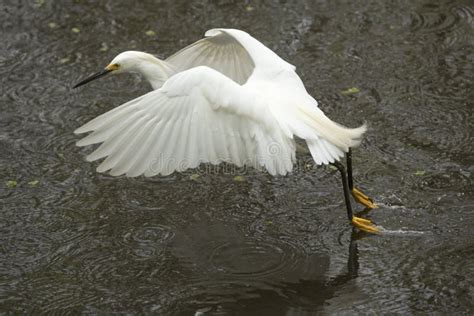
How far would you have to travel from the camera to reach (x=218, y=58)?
6.21 meters

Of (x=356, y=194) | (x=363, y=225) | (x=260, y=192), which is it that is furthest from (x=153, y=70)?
(x=363, y=225)

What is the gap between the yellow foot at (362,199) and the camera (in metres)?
5.55

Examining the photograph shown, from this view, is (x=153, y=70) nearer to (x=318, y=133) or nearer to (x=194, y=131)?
(x=194, y=131)

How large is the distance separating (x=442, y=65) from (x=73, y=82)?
3.07 meters

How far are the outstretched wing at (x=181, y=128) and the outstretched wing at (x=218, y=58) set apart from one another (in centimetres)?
134

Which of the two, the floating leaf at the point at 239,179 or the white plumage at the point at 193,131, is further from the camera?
the floating leaf at the point at 239,179

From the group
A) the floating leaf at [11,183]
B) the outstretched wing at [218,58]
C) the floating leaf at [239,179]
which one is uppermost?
the outstretched wing at [218,58]

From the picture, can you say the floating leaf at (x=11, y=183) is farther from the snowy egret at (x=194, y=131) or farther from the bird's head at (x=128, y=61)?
the snowy egret at (x=194, y=131)

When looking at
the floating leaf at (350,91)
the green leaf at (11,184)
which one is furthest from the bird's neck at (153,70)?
the floating leaf at (350,91)

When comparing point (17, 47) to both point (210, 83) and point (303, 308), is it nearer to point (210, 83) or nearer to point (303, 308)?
point (210, 83)

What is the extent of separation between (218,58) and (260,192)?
1.05 meters

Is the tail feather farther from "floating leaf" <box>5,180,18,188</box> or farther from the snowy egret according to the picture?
"floating leaf" <box>5,180,18,188</box>

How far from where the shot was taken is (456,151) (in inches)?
238

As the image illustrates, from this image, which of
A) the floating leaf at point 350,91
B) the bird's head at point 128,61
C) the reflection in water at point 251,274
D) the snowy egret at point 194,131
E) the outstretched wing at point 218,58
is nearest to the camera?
the reflection in water at point 251,274
